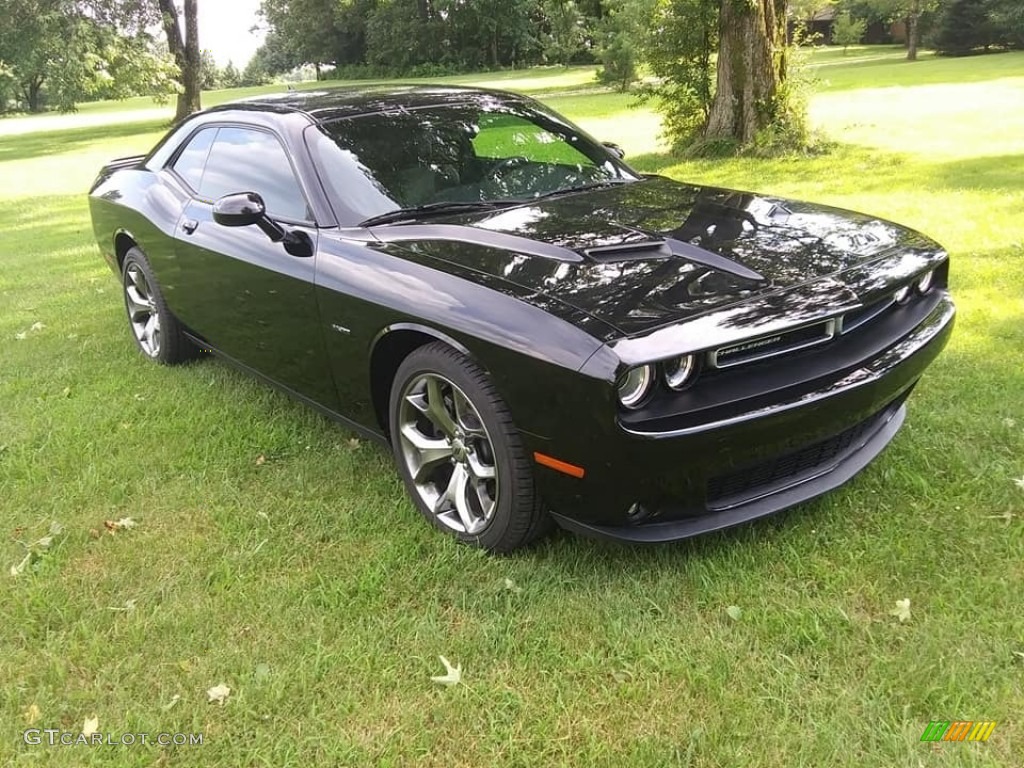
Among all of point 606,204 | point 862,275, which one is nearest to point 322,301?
point 606,204

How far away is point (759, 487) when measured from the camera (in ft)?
8.48

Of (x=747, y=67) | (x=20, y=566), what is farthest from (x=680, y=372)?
(x=747, y=67)

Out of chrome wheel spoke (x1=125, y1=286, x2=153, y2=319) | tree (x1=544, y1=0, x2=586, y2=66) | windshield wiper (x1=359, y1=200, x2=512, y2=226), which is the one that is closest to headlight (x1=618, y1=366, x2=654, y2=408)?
windshield wiper (x1=359, y1=200, x2=512, y2=226)

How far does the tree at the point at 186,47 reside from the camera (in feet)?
81.0

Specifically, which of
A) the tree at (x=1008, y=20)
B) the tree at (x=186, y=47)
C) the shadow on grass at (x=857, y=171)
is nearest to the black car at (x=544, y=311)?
the shadow on grass at (x=857, y=171)

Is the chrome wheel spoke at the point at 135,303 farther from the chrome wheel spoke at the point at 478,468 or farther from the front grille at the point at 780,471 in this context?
the front grille at the point at 780,471

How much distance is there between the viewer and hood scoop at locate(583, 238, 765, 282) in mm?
2635

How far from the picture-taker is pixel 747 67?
10430 mm

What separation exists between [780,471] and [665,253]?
80cm

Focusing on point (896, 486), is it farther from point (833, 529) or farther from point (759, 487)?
point (759, 487)

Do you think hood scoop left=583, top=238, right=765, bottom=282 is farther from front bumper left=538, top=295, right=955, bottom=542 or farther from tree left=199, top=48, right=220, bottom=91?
tree left=199, top=48, right=220, bottom=91

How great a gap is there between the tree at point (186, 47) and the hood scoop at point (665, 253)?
25474 mm

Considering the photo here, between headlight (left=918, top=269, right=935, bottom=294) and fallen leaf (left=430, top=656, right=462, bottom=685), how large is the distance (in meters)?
2.14

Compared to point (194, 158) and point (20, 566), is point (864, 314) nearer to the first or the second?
point (20, 566)
